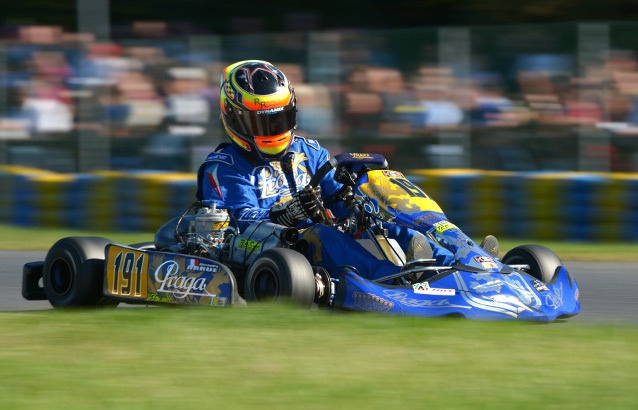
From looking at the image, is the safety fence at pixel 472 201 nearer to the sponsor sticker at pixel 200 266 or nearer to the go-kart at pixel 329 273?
the go-kart at pixel 329 273

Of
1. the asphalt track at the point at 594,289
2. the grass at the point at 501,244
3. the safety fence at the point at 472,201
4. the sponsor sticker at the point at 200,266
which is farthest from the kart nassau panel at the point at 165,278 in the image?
the safety fence at the point at 472,201

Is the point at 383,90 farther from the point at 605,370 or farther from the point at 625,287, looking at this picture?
the point at 605,370

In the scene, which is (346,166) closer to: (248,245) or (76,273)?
(248,245)

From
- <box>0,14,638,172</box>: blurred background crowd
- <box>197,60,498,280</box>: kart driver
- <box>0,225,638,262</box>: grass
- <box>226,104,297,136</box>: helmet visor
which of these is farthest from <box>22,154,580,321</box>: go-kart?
<box>0,14,638,172</box>: blurred background crowd

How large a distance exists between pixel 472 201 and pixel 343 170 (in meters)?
3.92

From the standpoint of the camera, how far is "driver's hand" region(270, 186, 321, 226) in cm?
583

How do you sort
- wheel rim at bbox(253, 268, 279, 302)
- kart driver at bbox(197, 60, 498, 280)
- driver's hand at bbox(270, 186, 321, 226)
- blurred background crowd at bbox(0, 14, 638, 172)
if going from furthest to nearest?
blurred background crowd at bbox(0, 14, 638, 172)
kart driver at bbox(197, 60, 498, 280)
driver's hand at bbox(270, 186, 321, 226)
wheel rim at bbox(253, 268, 279, 302)

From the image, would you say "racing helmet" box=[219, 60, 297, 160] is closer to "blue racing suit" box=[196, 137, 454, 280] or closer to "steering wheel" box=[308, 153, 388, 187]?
"blue racing suit" box=[196, 137, 454, 280]

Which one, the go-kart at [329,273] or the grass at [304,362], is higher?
the go-kart at [329,273]

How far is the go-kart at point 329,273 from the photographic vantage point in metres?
5.26

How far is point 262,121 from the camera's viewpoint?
634 cm

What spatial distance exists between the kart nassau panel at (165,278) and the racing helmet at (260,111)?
2.87ft

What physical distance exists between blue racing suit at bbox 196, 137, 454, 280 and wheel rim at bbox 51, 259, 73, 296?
2.93ft

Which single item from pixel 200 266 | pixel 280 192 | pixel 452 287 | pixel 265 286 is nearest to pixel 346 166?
pixel 280 192
